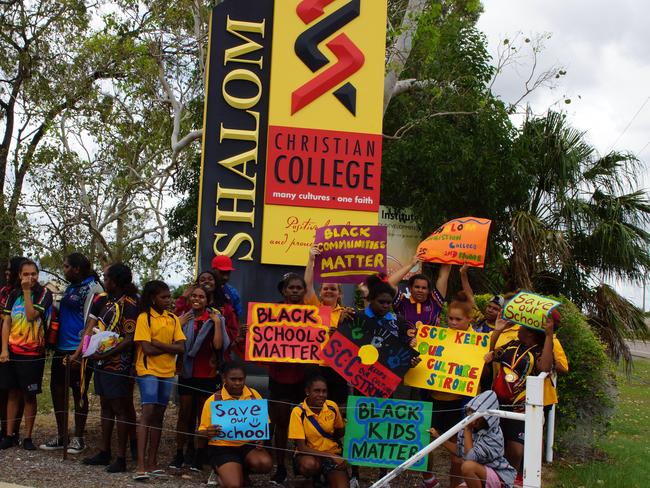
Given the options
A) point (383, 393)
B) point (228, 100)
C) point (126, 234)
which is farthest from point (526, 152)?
point (126, 234)

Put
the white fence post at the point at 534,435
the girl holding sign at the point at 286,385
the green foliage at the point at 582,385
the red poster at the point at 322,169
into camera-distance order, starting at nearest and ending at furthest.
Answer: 1. the white fence post at the point at 534,435
2. the girl holding sign at the point at 286,385
3. the green foliage at the point at 582,385
4. the red poster at the point at 322,169

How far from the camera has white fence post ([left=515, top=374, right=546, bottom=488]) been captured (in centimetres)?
521

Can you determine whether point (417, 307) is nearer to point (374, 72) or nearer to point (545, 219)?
point (374, 72)

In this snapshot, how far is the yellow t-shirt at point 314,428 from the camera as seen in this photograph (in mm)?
6754

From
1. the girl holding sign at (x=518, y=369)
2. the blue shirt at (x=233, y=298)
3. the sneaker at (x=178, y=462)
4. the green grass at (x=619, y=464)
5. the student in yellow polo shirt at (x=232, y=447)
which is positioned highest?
the blue shirt at (x=233, y=298)

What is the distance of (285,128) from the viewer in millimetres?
10539

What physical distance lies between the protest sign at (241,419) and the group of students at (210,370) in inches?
3.0

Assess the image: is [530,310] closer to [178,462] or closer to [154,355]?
[154,355]

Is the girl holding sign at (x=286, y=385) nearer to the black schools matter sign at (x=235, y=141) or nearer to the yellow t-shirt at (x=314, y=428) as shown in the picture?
the yellow t-shirt at (x=314, y=428)

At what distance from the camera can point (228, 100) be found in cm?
1049

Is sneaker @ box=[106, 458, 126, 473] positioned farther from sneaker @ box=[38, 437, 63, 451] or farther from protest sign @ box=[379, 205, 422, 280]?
protest sign @ box=[379, 205, 422, 280]

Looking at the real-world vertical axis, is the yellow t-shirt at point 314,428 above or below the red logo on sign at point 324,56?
below

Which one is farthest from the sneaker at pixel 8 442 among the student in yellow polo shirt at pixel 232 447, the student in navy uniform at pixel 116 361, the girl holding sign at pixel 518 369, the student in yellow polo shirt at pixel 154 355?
the girl holding sign at pixel 518 369

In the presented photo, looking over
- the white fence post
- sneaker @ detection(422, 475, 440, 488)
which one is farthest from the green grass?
the white fence post
